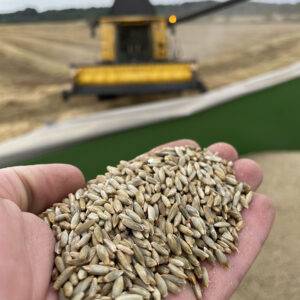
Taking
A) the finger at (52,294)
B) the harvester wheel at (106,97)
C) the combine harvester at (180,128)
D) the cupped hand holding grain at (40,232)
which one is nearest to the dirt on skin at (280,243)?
the combine harvester at (180,128)

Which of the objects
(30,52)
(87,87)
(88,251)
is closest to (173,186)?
(88,251)

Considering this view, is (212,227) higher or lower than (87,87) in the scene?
lower

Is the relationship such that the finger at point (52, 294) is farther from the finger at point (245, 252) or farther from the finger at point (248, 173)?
the finger at point (248, 173)

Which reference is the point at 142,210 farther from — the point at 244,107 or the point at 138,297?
the point at 244,107

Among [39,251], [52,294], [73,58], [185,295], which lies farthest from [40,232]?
[73,58]

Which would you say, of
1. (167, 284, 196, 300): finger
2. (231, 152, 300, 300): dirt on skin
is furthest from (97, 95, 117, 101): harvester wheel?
(167, 284, 196, 300): finger

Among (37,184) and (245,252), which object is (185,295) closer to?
(245,252)
